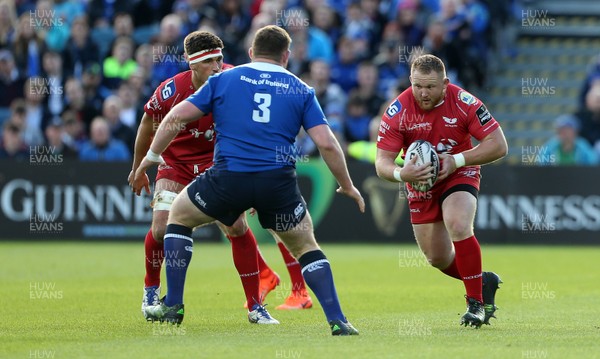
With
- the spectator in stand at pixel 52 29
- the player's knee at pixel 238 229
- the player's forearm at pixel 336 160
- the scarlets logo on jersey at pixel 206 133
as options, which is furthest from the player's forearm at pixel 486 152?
the spectator in stand at pixel 52 29

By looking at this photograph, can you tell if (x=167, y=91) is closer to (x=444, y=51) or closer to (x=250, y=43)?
(x=250, y=43)

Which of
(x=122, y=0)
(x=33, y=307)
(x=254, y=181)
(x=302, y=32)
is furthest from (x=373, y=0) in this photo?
(x=254, y=181)

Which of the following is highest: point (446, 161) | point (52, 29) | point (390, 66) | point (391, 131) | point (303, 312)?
point (52, 29)

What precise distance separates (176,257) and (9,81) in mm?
14046

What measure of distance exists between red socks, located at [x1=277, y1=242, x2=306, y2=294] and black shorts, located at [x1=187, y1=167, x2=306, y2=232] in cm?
274

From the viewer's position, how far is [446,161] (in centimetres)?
954

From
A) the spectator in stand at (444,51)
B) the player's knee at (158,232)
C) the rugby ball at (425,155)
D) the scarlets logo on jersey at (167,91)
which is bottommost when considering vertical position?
the player's knee at (158,232)

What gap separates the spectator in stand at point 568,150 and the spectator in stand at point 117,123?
7.29 meters

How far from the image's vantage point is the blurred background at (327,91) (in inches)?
798

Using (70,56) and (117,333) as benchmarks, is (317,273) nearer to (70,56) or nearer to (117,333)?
(117,333)

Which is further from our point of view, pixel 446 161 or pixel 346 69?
pixel 346 69

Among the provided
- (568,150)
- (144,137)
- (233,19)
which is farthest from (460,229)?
(233,19)

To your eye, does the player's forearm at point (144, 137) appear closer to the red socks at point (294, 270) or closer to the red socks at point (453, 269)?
the red socks at point (294, 270)

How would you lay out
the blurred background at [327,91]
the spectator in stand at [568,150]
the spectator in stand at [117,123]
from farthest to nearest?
the spectator in stand at [117,123] → the spectator in stand at [568,150] → the blurred background at [327,91]
